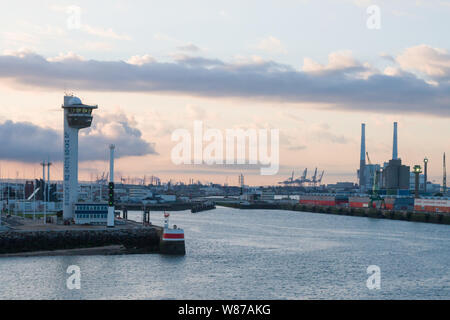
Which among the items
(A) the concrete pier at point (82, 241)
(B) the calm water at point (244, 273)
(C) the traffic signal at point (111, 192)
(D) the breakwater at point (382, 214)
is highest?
(C) the traffic signal at point (111, 192)

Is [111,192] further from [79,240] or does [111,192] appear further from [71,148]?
[71,148]

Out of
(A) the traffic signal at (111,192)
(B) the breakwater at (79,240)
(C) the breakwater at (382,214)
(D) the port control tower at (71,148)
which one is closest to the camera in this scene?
(B) the breakwater at (79,240)

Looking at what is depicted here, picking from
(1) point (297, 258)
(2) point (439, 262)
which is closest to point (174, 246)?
(1) point (297, 258)

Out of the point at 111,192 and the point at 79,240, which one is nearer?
the point at 79,240

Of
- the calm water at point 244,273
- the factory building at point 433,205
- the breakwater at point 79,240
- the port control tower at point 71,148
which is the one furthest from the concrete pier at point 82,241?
the factory building at point 433,205

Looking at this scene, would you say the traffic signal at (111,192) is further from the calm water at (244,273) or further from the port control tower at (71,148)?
the port control tower at (71,148)

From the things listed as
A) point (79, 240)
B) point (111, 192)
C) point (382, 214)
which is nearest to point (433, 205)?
point (382, 214)

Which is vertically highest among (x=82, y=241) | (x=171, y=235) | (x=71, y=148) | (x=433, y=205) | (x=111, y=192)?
(x=71, y=148)
